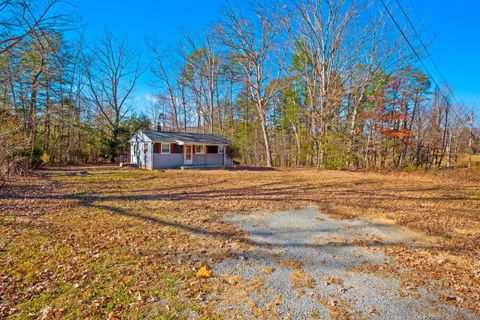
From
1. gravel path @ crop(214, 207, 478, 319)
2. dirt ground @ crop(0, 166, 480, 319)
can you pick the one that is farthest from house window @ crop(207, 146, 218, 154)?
gravel path @ crop(214, 207, 478, 319)

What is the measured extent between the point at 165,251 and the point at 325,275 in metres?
2.34

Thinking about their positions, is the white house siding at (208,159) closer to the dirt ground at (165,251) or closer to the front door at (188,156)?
the front door at (188,156)

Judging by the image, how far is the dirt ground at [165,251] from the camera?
8.38 ft

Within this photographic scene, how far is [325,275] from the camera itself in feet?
10.4

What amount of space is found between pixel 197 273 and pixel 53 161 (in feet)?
67.1

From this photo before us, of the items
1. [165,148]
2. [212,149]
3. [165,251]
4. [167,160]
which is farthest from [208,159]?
[165,251]

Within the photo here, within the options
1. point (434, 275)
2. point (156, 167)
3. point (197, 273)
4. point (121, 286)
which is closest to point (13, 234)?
point (121, 286)

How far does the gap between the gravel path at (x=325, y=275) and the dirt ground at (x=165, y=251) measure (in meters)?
0.07

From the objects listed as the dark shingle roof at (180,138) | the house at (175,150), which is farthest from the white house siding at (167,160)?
the dark shingle roof at (180,138)

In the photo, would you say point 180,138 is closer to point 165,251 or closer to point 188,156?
point 188,156

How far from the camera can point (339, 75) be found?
18.2 meters

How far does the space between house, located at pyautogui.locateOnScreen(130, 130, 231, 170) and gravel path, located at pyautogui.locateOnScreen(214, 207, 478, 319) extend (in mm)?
14029

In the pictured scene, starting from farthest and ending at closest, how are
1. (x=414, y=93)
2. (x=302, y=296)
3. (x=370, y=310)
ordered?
(x=414, y=93)
(x=302, y=296)
(x=370, y=310)

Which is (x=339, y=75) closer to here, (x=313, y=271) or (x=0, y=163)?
(x=313, y=271)
